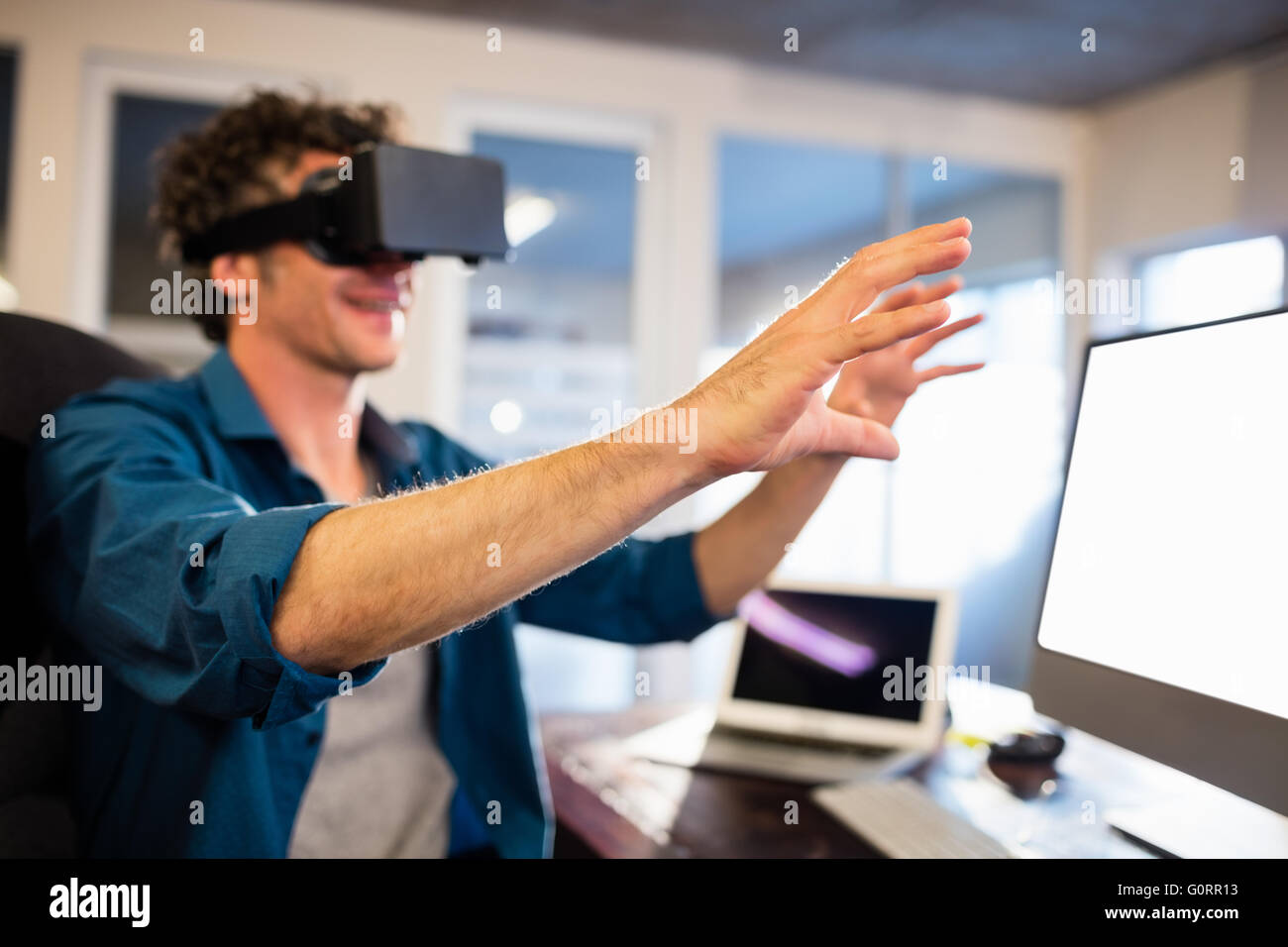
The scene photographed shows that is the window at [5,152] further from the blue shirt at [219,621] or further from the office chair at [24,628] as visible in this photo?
the office chair at [24,628]

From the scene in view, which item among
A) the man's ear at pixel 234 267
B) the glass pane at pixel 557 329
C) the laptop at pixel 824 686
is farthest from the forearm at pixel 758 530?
the glass pane at pixel 557 329

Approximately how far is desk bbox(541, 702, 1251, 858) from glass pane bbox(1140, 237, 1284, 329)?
2.70m

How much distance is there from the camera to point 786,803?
1.17 metres

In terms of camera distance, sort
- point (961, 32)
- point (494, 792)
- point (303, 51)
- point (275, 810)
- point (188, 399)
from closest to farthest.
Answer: point (275, 810) < point (188, 399) < point (494, 792) < point (303, 51) < point (961, 32)

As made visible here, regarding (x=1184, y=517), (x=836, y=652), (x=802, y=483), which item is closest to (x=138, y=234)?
(x=836, y=652)

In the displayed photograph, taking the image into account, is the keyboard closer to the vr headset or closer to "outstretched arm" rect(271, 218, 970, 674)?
"outstretched arm" rect(271, 218, 970, 674)

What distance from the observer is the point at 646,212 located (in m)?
3.59

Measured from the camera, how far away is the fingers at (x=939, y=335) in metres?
0.87

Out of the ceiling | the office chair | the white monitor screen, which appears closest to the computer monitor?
the white monitor screen

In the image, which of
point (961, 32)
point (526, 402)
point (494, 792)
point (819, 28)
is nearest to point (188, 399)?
point (494, 792)

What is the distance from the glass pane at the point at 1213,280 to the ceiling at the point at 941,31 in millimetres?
704

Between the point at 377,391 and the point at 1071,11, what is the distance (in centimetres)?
256

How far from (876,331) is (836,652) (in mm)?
947
